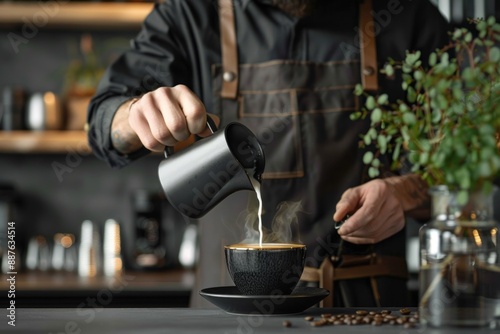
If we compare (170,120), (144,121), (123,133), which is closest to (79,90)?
(123,133)

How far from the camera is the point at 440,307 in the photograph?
1126 millimetres

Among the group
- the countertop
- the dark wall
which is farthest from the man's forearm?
the dark wall

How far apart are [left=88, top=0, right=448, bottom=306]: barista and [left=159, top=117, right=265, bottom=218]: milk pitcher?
47 centimetres

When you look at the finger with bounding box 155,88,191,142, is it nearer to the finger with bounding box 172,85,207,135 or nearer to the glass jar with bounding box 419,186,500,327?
the finger with bounding box 172,85,207,135

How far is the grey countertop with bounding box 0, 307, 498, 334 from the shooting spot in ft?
3.74

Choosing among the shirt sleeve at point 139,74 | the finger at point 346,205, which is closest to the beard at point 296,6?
the shirt sleeve at point 139,74

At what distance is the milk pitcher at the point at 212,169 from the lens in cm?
132

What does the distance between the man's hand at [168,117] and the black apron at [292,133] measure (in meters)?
0.48

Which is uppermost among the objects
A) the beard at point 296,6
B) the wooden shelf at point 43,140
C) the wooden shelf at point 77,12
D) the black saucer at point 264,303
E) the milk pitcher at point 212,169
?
the wooden shelf at point 77,12

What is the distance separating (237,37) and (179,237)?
1608mm

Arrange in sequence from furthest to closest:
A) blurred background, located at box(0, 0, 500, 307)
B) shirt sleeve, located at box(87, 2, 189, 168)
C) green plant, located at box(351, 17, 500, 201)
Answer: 1. blurred background, located at box(0, 0, 500, 307)
2. shirt sleeve, located at box(87, 2, 189, 168)
3. green plant, located at box(351, 17, 500, 201)

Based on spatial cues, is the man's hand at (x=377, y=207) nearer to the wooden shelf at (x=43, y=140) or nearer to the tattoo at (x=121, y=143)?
the tattoo at (x=121, y=143)

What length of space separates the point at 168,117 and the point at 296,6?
71cm

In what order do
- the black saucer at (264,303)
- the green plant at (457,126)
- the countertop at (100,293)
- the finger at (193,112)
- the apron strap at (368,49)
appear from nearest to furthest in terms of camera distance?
the green plant at (457,126) → the black saucer at (264,303) → the finger at (193,112) → the apron strap at (368,49) → the countertop at (100,293)
